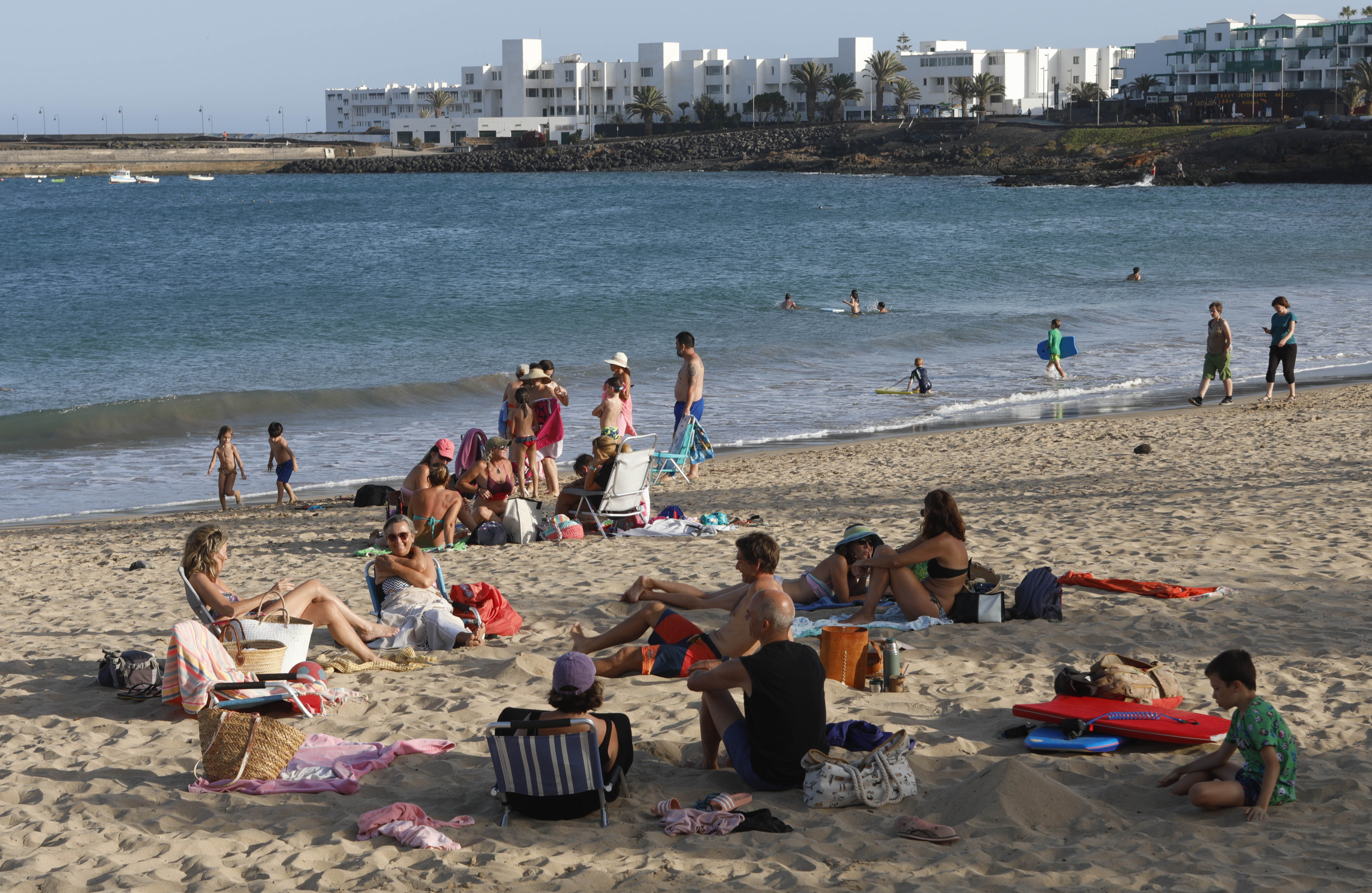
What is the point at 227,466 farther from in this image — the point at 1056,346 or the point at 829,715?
the point at 1056,346

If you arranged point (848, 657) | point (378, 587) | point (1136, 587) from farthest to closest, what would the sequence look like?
point (1136, 587), point (378, 587), point (848, 657)

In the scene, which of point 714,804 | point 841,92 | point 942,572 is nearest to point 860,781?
point 714,804

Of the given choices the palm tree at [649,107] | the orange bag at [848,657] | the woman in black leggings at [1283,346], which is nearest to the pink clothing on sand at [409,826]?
the orange bag at [848,657]

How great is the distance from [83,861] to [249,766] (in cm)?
72

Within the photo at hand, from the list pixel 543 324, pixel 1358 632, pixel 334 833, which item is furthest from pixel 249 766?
pixel 543 324

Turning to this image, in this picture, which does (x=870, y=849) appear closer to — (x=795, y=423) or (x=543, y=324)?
(x=795, y=423)

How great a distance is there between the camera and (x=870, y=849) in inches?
162

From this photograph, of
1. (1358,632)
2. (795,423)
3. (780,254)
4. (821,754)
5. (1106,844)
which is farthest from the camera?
(780,254)

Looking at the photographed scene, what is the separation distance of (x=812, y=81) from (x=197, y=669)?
11697 centimetres

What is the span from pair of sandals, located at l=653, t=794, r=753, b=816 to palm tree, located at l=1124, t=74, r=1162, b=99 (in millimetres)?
106503

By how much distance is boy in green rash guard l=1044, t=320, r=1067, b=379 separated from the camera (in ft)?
62.4

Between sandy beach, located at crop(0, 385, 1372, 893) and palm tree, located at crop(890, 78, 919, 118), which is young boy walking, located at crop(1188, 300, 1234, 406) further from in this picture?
palm tree, located at crop(890, 78, 919, 118)

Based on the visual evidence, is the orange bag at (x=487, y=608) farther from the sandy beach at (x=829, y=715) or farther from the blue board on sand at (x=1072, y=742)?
the blue board on sand at (x=1072, y=742)

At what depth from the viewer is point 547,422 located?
11.4m
